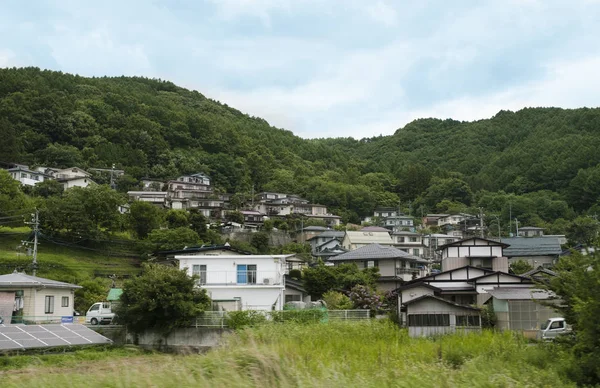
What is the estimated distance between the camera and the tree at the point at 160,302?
75.0ft

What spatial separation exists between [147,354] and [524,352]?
14956 mm

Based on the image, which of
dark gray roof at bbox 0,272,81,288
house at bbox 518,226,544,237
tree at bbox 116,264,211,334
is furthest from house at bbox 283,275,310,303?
house at bbox 518,226,544,237

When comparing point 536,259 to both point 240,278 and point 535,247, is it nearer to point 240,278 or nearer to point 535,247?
point 535,247

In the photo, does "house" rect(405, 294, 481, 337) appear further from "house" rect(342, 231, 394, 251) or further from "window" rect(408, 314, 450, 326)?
"house" rect(342, 231, 394, 251)

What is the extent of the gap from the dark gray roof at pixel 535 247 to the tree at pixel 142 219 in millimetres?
28342

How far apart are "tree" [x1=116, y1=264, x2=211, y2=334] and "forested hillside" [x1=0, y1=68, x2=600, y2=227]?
41.8 meters

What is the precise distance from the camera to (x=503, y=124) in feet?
315

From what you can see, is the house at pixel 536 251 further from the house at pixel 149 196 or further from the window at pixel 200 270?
the house at pixel 149 196

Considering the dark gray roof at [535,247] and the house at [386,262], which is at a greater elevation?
the dark gray roof at [535,247]

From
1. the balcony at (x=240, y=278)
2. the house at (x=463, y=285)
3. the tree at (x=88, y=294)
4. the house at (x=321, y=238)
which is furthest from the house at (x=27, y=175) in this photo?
the house at (x=463, y=285)

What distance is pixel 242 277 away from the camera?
27.9 meters

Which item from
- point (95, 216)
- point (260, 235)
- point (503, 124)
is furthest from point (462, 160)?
point (95, 216)

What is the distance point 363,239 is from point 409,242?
603cm

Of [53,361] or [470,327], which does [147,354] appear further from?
[470,327]
